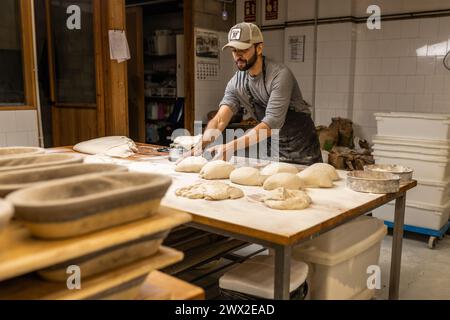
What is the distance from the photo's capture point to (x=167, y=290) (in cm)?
116

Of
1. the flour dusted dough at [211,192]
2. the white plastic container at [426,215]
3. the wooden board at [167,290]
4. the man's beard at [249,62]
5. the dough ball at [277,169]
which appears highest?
the man's beard at [249,62]

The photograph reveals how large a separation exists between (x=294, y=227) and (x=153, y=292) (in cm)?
64

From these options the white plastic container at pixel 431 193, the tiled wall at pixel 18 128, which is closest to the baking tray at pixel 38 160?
the tiled wall at pixel 18 128

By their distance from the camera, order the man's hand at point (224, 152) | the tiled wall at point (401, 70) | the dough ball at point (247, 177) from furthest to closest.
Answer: the tiled wall at point (401, 70) → the man's hand at point (224, 152) → the dough ball at point (247, 177)

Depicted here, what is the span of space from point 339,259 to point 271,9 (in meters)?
4.83

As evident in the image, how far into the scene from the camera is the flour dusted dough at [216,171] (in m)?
2.38

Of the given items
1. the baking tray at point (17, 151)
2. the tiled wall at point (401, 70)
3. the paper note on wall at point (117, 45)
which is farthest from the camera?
the tiled wall at point (401, 70)

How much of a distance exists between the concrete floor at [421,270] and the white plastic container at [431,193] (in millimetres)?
408

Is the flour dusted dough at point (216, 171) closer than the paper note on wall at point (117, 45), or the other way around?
the flour dusted dough at point (216, 171)

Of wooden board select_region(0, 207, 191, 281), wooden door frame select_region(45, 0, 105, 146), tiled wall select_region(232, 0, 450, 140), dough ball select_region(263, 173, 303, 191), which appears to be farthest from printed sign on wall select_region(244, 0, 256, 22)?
wooden board select_region(0, 207, 191, 281)

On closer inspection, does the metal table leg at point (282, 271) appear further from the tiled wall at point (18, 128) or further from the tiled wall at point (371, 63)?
the tiled wall at point (371, 63)

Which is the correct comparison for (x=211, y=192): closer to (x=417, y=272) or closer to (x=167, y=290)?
(x=167, y=290)

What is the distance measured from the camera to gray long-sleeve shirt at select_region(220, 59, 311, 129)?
2.89 m
